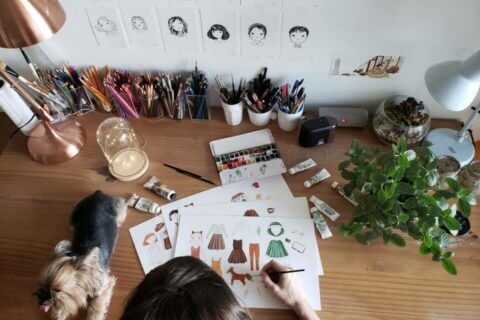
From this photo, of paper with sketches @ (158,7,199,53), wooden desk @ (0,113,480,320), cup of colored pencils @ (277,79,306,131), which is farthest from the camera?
cup of colored pencils @ (277,79,306,131)

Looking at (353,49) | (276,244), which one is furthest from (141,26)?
(276,244)

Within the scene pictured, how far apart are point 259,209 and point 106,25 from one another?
2.11 ft

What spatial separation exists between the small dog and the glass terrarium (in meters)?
0.76

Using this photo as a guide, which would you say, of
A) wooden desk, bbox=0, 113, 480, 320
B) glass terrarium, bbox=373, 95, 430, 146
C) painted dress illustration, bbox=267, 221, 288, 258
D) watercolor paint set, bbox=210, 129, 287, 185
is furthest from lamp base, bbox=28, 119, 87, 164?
glass terrarium, bbox=373, 95, 430, 146

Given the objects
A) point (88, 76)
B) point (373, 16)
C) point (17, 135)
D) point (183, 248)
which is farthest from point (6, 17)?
point (373, 16)

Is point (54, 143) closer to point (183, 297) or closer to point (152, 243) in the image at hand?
point (152, 243)

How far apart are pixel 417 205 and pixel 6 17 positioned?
0.90 m

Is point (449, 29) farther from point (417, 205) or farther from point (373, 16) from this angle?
point (417, 205)

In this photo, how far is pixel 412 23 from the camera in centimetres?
83

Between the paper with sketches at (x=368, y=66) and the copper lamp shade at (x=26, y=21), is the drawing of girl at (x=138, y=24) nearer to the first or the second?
the copper lamp shade at (x=26, y=21)

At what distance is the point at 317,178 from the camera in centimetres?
93

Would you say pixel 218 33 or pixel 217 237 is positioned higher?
pixel 218 33

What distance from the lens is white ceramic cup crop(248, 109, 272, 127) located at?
1.00 m

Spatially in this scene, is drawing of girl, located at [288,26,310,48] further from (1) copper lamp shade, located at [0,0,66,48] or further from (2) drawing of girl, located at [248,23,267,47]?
(1) copper lamp shade, located at [0,0,66,48]
